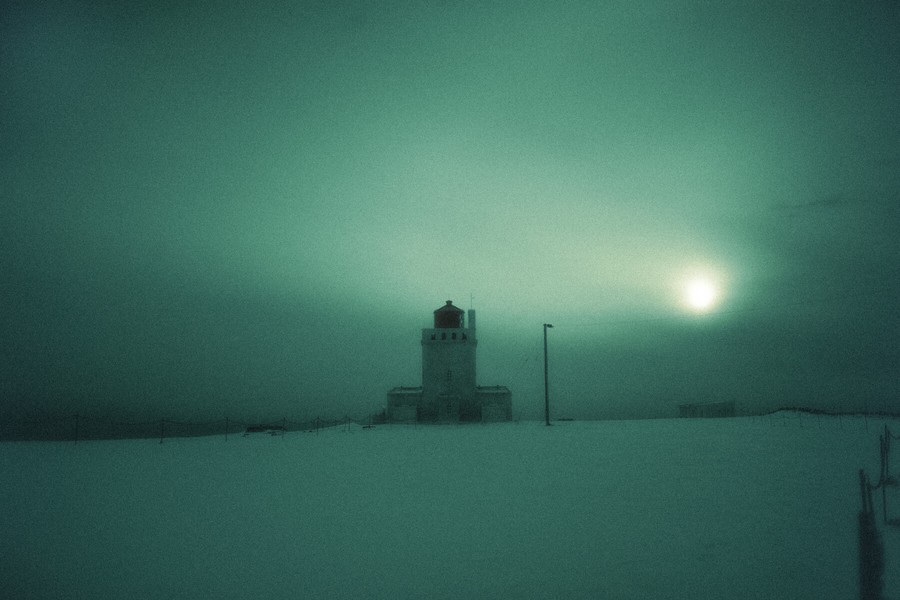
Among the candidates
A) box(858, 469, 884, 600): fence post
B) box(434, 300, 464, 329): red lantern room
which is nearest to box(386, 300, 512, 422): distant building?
box(434, 300, 464, 329): red lantern room

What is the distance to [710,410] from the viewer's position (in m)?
43.3

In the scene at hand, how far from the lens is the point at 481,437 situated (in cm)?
2684

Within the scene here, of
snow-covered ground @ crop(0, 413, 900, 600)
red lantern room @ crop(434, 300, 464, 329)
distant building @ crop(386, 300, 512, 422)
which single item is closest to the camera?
snow-covered ground @ crop(0, 413, 900, 600)

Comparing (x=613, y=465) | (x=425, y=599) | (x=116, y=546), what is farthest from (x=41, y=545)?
(x=613, y=465)

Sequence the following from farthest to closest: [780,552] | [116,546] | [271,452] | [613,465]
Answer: [271,452], [613,465], [116,546], [780,552]

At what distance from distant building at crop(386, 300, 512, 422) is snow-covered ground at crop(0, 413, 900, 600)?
22.2m

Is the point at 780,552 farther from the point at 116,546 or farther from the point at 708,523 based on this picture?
the point at 116,546

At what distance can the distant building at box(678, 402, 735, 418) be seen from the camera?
42.8 meters

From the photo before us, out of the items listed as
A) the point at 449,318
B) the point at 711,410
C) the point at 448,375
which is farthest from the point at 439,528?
the point at 711,410

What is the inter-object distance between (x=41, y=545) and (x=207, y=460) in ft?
33.3

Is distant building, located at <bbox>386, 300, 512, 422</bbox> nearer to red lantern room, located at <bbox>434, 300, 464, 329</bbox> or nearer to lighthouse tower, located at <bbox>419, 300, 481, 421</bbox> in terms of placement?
lighthouse tower, located at <bbox>419, 300, 481, 421</bbox>

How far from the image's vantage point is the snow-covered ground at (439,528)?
6691 millimetres

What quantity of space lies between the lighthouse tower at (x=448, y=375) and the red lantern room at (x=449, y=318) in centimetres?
142

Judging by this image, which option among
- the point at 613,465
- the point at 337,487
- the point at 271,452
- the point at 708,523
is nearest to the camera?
the point at 708,523
